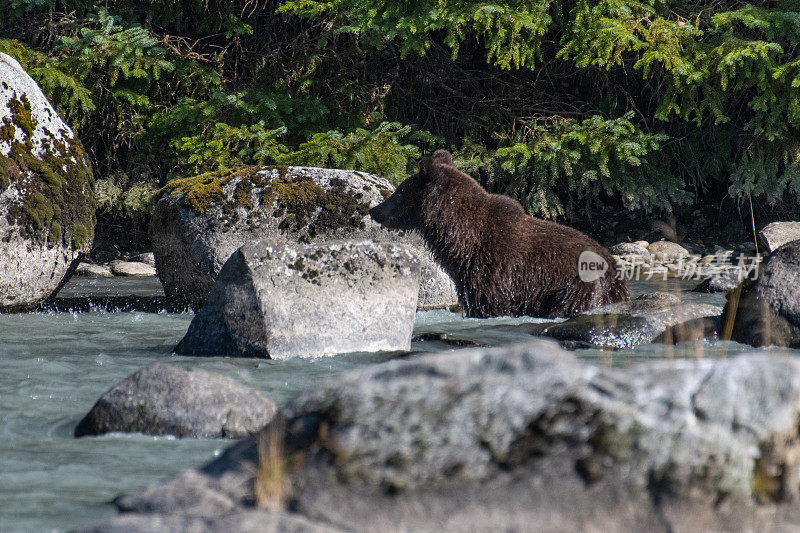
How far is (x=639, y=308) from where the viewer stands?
22.3 feet

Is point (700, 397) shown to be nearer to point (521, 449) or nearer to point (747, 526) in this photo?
point (747, 526)

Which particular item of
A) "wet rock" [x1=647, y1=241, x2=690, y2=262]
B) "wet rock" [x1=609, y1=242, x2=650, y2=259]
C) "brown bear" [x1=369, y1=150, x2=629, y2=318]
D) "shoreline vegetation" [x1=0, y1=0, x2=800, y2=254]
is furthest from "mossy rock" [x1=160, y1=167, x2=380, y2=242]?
"wet rock" [x1=647, y1=241, x2=690, y2=262]

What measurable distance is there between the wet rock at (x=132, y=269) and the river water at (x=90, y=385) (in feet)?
14.3

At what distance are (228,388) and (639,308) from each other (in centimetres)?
406

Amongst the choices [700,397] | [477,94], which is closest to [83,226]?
[700,397]

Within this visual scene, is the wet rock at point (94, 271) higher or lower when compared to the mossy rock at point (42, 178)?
lower

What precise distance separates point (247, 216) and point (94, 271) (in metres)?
5.17

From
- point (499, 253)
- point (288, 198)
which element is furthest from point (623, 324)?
point (288, 198)

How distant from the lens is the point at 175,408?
12.2 ft

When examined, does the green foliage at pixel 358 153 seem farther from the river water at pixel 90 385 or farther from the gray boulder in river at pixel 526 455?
the gray boulder in river at pixel 526 455

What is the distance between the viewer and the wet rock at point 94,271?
40.3 ft

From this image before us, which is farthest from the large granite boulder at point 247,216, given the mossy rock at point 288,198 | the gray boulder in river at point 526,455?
the gray boulder in river at point 526,455

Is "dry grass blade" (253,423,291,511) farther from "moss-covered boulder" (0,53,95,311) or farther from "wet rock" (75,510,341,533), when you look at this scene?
"moss-covered boulder" (0,53,95,311)

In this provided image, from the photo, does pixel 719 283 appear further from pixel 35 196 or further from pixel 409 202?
pixel 35 196
